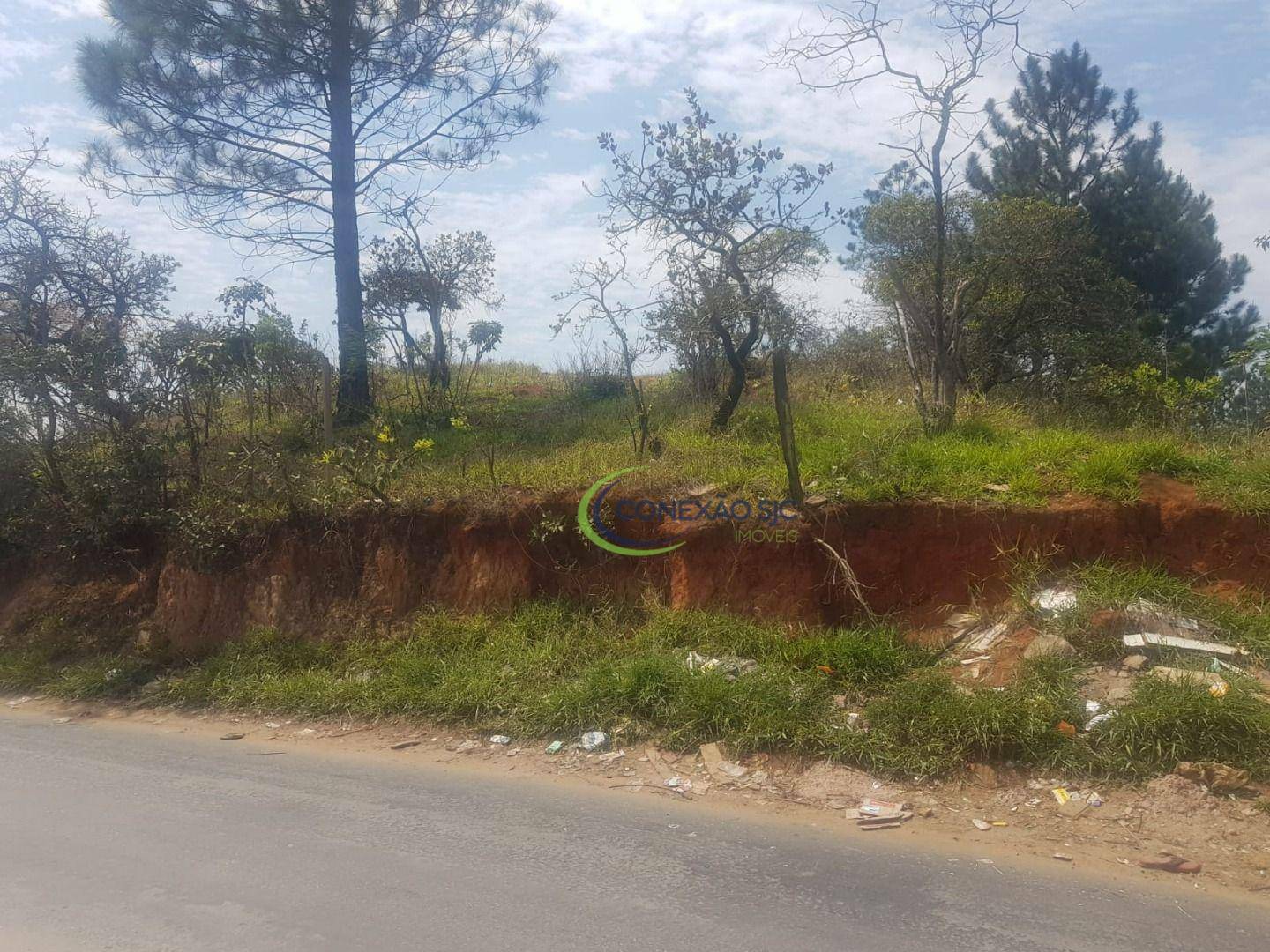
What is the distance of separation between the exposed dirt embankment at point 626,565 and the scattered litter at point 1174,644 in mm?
797

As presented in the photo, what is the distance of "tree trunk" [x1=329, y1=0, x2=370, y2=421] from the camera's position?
37.3ft

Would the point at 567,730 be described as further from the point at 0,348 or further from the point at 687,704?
the point at 0,348

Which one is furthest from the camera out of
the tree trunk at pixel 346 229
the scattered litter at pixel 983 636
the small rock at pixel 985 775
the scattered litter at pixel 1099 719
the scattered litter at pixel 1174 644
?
the tree trunk at pixel 346 229

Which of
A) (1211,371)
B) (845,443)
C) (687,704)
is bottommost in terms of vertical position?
(687,704)

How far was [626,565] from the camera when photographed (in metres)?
7.16

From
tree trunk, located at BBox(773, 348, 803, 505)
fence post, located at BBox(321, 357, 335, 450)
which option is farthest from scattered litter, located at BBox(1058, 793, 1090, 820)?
fence post, located at BBox(321, 357, 335, 450)

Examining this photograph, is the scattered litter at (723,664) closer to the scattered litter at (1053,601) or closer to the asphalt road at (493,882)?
the asphalt road at (493,882)

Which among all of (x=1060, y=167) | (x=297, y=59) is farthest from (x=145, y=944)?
(x=1060, y=167)

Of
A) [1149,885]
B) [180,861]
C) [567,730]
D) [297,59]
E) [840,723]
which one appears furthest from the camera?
[297,59]

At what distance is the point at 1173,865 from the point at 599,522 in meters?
4.55

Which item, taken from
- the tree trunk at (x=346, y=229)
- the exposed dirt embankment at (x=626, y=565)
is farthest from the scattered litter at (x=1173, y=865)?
the tree trunk at (x=346, y=229)

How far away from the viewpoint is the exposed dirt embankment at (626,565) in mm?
6215

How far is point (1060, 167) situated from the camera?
16906 millimetres

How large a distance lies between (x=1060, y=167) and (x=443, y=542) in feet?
49.2
